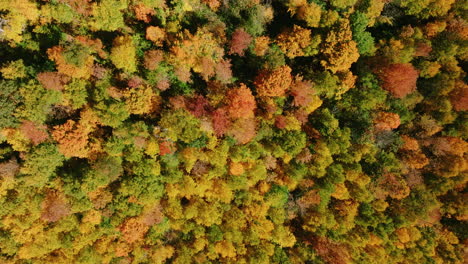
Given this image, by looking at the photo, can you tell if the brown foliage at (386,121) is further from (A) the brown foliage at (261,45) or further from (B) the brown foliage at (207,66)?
(B) the brown foliage at (207,66)

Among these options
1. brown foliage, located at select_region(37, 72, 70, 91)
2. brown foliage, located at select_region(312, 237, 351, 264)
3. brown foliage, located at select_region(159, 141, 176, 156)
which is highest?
brown foliage, located at select_region(37, 72, 70, 91)

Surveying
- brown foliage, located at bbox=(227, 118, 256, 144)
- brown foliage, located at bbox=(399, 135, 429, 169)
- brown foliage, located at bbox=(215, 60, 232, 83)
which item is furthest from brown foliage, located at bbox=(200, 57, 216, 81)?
brown foliage, located at bbox=(399, 135, 429, 169)

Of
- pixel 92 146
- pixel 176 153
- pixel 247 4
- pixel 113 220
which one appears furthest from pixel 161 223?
pixel 247 4

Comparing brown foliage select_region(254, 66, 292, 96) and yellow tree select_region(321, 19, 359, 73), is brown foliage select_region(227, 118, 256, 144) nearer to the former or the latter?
brown foliage select_region(254, 66, 292, 96)

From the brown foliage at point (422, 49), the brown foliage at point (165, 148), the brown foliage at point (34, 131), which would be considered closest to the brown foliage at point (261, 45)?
the brown foliage at point (165, 148)

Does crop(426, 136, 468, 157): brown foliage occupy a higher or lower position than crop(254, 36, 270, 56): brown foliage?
lower

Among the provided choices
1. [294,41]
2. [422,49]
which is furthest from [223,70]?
[422,49]
